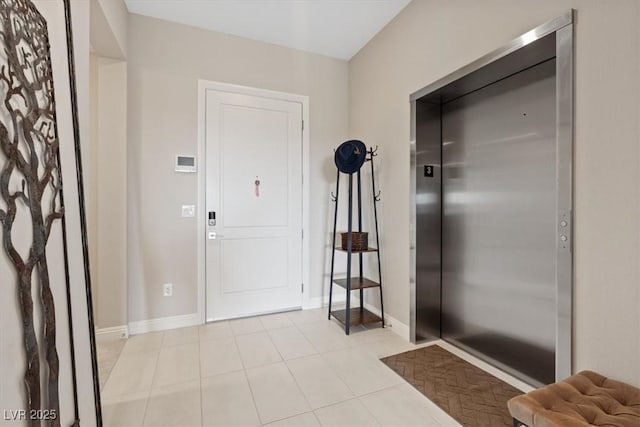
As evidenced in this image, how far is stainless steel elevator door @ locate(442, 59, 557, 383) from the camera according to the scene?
6.23 ft

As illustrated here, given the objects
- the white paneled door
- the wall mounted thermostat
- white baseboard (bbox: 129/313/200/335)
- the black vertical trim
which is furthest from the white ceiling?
white baseboard (bbox: 129/313/200/335)

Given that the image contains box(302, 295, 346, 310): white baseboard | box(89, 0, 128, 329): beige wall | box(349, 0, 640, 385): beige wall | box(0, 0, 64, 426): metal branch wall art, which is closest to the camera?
box(0, 0, 64, 426): metal branch wall art

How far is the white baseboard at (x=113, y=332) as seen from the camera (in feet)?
8.59

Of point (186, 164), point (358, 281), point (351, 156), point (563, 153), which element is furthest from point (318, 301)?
point (563, 153)

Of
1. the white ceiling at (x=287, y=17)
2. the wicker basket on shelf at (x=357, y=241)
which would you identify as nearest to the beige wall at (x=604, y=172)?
the white ceiling at (x=287, y=17)

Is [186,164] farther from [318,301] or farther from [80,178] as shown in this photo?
[318,301]

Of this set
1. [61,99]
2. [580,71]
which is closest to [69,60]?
[61,99]

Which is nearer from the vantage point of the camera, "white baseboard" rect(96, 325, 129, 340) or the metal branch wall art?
the metal branch wall art

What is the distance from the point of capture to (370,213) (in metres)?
3.30

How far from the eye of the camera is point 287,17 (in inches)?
112

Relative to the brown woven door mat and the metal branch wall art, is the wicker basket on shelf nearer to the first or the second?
the brown woven door mat

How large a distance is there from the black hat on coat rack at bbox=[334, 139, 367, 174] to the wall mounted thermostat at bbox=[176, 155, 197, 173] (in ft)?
4.80

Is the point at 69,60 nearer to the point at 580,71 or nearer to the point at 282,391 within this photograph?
the point at 282,391

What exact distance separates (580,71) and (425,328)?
6.97ft
